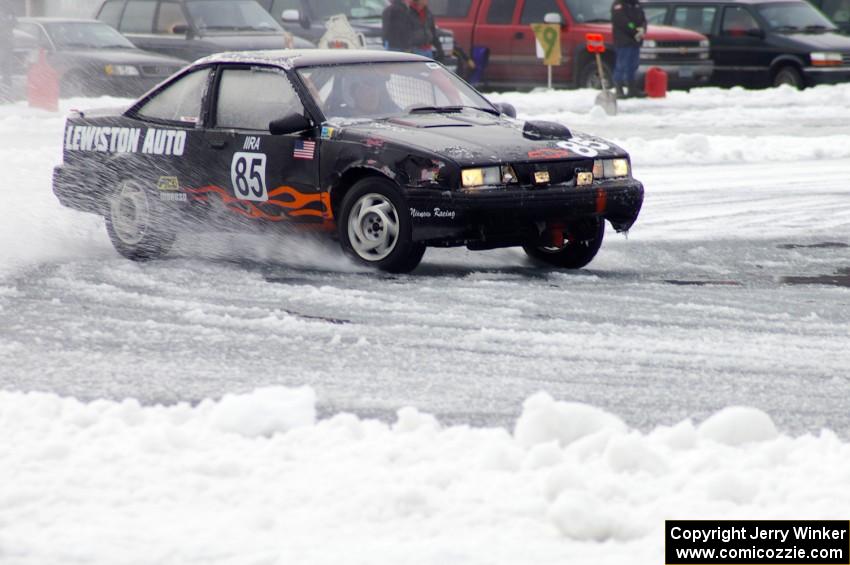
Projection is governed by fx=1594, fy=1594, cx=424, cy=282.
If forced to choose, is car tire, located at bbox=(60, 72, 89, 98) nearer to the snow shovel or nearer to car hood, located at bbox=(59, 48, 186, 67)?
car hood, located at bbox=(59, 48, 186, 67)

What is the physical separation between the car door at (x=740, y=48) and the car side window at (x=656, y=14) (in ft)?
4.05

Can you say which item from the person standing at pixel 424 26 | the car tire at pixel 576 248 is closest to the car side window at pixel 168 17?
the person standing at pixel 424 26

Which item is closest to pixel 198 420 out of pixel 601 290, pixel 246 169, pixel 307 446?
pixel 307 446

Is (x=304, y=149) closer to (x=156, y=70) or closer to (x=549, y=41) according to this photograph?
(x=156, y=70)

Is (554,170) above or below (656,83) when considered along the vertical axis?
above

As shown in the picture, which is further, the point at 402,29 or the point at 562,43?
the point at 562,43

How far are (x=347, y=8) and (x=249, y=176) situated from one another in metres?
14.8

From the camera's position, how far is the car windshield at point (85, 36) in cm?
2158

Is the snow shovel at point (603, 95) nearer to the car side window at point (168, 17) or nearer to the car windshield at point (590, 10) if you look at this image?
the car windshield at point (590, 10)

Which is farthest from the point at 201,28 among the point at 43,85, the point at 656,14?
the point at 656,14

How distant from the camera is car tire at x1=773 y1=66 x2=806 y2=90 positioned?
79.9 ft

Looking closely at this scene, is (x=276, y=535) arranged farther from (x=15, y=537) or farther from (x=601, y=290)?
(x=601, y=290)

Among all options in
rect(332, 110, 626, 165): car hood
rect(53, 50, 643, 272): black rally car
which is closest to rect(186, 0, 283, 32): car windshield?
rect(53, 50, 643, 272): black rally car

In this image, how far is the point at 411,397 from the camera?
6.01 m
